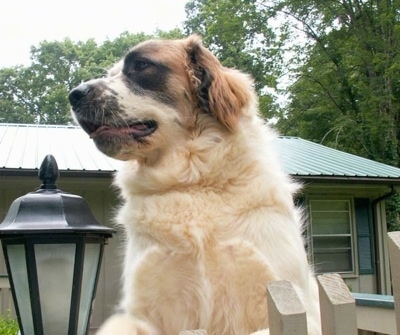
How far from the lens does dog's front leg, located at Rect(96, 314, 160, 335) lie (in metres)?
1.85

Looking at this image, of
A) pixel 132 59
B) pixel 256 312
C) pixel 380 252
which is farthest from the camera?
pixel 380 252

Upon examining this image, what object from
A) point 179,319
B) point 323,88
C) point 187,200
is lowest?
point 179,319

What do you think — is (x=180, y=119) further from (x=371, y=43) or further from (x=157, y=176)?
(x=371, y=43)

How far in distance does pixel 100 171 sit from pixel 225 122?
270 inches

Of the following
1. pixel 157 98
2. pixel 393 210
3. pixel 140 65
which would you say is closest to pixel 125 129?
pixel 157 98

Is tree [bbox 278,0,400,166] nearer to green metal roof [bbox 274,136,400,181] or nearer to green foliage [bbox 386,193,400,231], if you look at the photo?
green foliage [bbox 386,193,400,231]

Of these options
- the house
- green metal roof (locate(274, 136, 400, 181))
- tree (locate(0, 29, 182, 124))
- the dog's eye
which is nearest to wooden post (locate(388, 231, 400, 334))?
the dog's eye

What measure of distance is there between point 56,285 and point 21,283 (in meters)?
0.12

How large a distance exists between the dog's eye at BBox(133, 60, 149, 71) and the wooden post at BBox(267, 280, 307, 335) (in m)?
1.63

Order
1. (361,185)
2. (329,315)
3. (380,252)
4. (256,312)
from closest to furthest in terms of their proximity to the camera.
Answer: (329,315) → (256,312) → (361,185) → (380,252)


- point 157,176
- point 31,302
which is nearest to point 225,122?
point 157,176

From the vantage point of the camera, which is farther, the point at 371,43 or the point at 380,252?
the point at 371,43

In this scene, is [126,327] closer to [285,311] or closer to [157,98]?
[285,311]

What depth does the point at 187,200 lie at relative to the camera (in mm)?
2184
